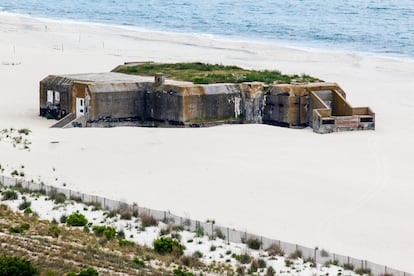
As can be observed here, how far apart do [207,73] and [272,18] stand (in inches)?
1931

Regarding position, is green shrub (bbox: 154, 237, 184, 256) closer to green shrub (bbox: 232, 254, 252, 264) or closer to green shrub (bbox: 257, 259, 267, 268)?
green shrub (bbox: 232, 254, 252, 264)

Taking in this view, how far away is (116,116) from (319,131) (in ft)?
20.2

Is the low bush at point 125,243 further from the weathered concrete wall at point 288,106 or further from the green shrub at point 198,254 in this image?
the weathered concrete wall at point 288,106

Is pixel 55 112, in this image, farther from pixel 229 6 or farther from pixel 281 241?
pixel 229 6

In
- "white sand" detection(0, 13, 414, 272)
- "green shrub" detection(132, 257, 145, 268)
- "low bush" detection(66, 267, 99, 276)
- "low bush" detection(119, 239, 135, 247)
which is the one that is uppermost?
"low bush" detection(66, 267, 99, 276)

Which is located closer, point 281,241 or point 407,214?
point 281,241

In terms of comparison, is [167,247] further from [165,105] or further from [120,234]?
[165,105]

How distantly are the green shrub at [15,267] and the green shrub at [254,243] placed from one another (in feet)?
15.0

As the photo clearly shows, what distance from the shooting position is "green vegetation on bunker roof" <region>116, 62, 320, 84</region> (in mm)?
39656

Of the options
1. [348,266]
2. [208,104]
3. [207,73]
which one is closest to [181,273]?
[348,266]

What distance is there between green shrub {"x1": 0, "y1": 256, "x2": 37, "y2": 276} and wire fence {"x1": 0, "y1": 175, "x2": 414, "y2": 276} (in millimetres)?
4782

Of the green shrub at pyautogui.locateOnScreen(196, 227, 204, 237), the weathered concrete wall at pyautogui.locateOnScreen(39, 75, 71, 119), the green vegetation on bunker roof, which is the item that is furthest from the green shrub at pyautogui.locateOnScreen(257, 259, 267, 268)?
the green vegetation on bunker roof

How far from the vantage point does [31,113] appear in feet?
127

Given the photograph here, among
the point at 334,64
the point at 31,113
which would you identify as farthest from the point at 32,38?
the point at 31,113
